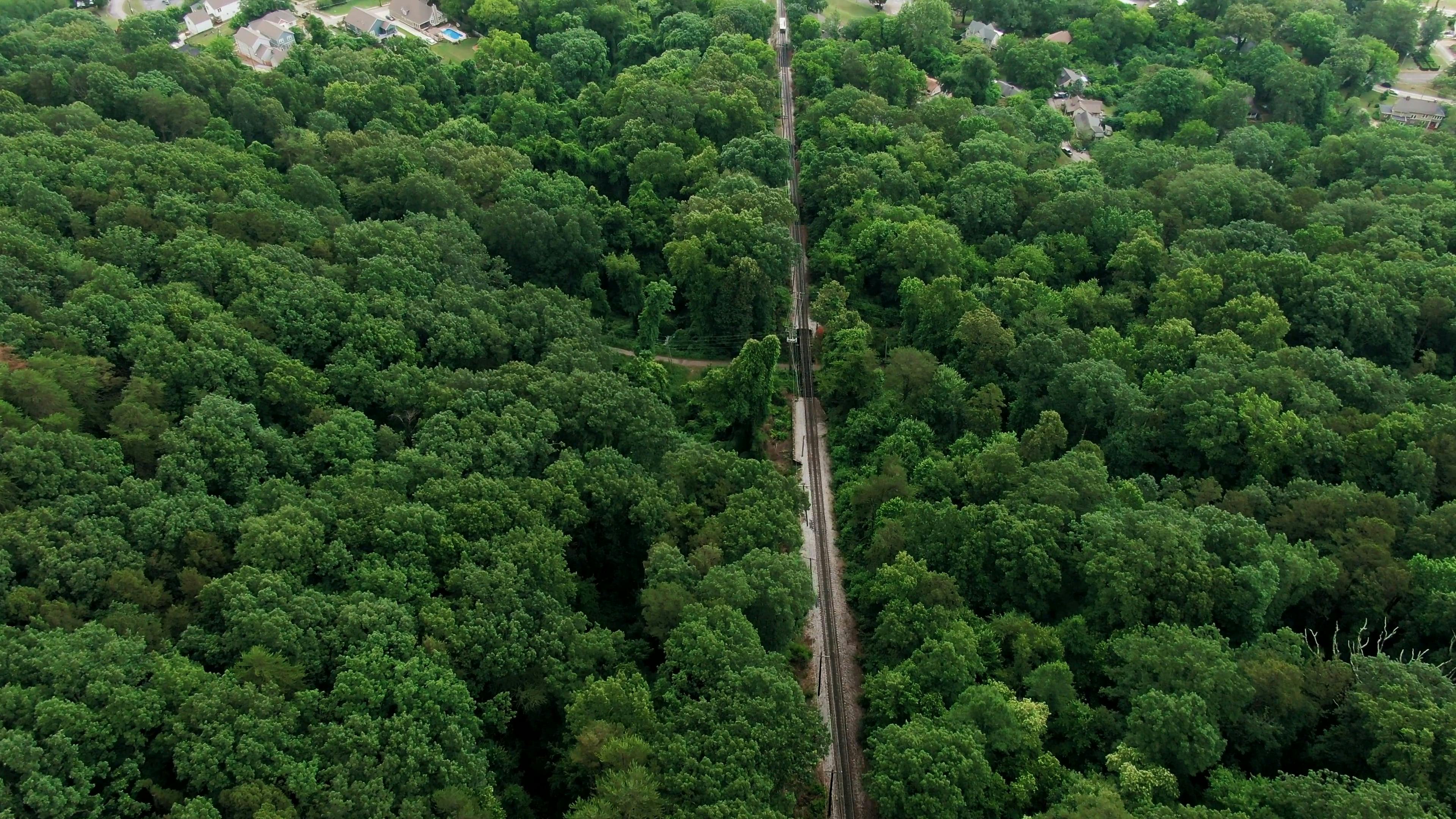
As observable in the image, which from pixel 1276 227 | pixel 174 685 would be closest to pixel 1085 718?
pixel 174 685

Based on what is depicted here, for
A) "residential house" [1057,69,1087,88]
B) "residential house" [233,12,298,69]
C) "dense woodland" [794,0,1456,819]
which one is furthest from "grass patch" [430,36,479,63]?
"residential house" [1057,69,1087,88]

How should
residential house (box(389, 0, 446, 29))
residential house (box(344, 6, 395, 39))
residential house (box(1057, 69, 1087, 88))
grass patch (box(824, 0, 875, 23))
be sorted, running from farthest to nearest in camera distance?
grass patch (box(824, 0, 875, 23)) → residential house (box(389, 0, 446, 29)) → residential house (box(1057, 69, 1087, 88)) → residential house (box(344, 6, 395, 39))

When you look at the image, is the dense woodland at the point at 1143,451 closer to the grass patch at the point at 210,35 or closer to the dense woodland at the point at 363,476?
the dense woodland at the point at 363,476

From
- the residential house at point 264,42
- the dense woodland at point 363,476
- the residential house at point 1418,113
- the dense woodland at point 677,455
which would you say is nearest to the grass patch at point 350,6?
the residential house at point 264,42

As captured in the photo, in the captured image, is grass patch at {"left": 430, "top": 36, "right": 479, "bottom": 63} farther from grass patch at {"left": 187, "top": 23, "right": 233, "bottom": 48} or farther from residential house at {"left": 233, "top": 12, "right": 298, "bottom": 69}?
grass patch at {"left": 187, "top": 23, "right": 233, "bottom": 48}

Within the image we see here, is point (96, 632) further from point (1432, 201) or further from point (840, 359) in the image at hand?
point (1432, 201)
